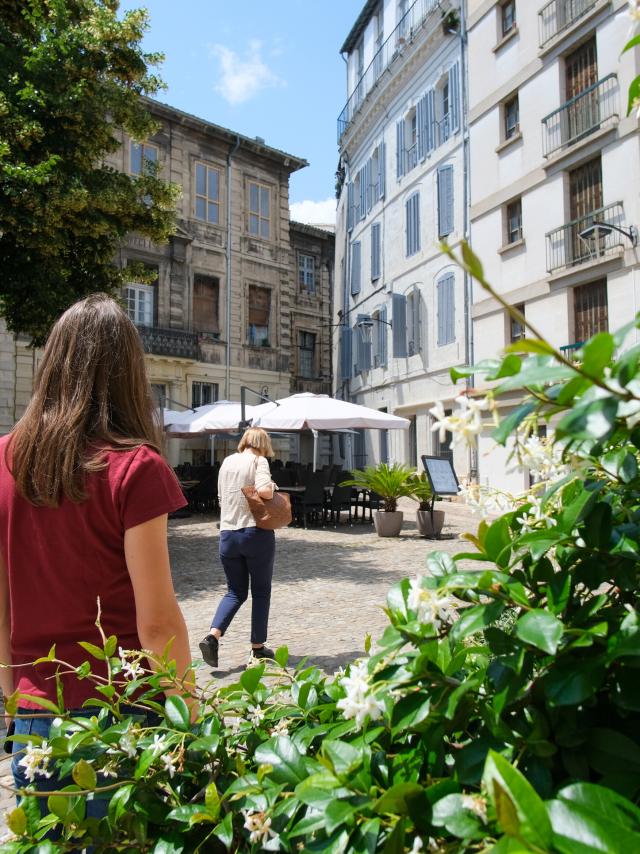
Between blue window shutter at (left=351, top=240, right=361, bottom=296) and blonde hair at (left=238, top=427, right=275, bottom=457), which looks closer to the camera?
blonde hair at (left=238, top=427, right=275, bottom=457)

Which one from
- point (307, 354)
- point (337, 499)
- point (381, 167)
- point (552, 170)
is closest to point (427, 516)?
point (337, 499)

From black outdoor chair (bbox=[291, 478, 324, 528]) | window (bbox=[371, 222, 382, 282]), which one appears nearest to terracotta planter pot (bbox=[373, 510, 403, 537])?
black outdoor chair (bbox=[291, 478, 324, 528])

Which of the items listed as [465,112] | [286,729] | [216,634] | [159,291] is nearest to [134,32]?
[216,634]

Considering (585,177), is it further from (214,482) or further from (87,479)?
(87,479)

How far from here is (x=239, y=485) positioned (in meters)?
5.11

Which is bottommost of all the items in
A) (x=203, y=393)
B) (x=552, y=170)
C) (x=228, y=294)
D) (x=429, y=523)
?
(x=429, y=523)

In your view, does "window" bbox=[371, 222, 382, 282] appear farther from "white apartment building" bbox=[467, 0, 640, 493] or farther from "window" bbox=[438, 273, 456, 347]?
"white apartment building" bbox=[467, 0, 640, 493]

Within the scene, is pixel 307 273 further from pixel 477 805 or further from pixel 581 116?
pixel 477 805

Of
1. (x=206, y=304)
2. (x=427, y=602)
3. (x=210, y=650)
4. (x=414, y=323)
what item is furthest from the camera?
(x=206, y=304)

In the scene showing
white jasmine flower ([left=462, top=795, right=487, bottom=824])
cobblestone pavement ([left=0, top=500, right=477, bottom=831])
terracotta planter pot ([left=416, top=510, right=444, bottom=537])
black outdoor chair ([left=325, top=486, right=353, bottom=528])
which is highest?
white jasmine flower ([left=462, top=795, right=487, bottom=824])

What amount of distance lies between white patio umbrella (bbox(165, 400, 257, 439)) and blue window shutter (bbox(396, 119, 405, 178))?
11745 millimetres

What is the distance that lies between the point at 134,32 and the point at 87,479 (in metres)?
9.59

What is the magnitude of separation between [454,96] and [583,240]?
768cm

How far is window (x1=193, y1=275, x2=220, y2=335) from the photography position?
25281 millimetres
